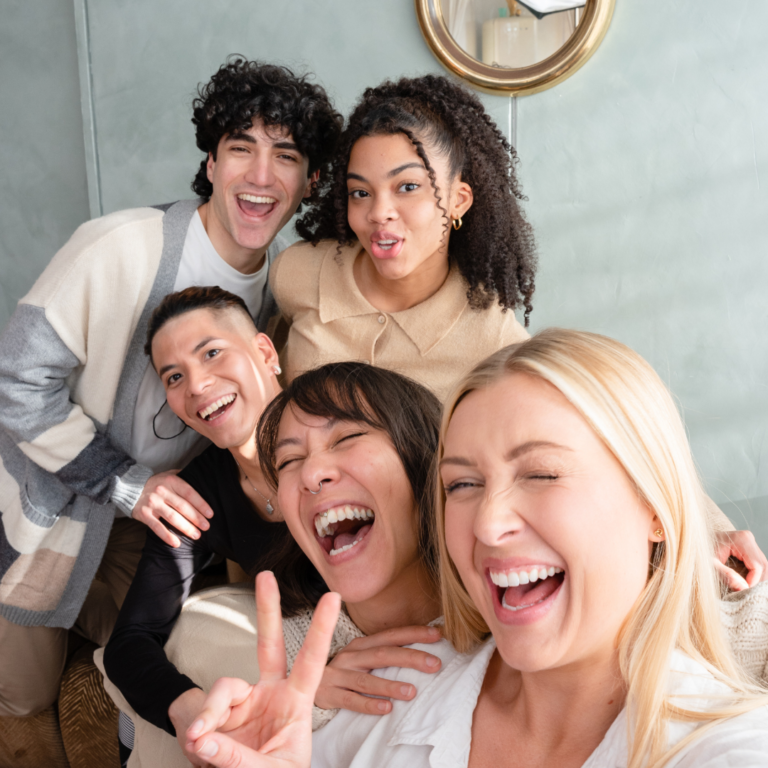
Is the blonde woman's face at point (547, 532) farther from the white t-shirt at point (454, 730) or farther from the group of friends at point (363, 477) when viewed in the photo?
the white t-shirt at point (454, 730)

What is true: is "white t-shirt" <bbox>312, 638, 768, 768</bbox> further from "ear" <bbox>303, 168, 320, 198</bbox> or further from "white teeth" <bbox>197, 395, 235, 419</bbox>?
"ear" <bbox>303, 168, 320, 198</bbox>

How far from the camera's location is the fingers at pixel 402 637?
1.21m

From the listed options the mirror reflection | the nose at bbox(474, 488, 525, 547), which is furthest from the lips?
the mirror reflection

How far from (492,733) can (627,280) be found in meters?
1.87

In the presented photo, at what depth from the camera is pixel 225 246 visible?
2.04 meters

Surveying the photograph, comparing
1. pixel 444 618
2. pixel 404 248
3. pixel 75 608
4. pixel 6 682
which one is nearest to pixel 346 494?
pixel 444 618

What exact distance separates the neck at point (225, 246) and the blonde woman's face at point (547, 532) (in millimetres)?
1277

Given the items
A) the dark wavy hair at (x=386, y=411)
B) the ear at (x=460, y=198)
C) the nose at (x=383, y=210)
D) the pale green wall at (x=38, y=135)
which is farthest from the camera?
the pale green wall at (x=38, y=135)

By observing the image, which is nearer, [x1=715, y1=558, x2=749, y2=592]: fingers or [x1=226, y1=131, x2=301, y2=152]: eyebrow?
[x1=715, y1=558, x2=749, y2=592]: fingers

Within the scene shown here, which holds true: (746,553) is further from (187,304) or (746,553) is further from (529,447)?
(187,304)

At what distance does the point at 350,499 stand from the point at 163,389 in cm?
104

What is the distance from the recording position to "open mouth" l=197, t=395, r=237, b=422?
1783 mm

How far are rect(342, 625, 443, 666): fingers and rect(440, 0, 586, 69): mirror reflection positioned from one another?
1957 millimetres

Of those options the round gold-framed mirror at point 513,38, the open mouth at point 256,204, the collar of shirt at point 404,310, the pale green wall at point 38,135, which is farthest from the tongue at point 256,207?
the pale green wall at point 38,135
